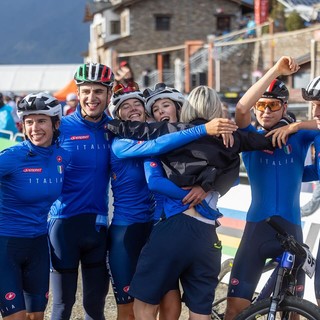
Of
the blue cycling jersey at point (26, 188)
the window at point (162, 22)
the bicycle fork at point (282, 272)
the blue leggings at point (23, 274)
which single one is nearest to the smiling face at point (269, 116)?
the bicycle fork at point (282, 272)

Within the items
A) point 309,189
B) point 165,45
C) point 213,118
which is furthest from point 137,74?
point 213,118

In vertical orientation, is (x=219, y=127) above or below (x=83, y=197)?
above

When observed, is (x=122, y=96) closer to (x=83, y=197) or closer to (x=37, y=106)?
(x=37, y=106)

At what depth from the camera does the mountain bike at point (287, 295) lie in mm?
4082

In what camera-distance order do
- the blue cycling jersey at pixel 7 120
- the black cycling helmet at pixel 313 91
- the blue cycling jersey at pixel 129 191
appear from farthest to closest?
1. the blue cycling jersey at pixel 7 120
2. the blue cycling jersey at pixel 129 191
3. the black cycling helmet at pixel 313 91

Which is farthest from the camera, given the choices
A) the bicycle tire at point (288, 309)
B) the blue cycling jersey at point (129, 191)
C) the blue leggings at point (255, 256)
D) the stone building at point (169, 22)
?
the stone building at point (169, 22)

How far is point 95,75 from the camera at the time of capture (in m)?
4.79

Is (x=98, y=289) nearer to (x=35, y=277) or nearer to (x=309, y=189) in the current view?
(x=35, y=277)

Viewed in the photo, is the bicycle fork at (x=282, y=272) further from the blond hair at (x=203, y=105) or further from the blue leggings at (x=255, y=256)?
the blond hair at (x=203, y=105)

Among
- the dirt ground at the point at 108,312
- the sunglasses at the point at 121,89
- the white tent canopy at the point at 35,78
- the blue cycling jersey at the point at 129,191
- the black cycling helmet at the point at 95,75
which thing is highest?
the white tent canopy at the point at 35,78

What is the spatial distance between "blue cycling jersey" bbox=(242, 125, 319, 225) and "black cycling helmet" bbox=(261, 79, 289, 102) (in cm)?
29

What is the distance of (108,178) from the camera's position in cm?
496

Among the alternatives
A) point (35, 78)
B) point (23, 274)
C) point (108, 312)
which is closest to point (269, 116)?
point (23, 274)

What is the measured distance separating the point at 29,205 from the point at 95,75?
1061 millimetres
